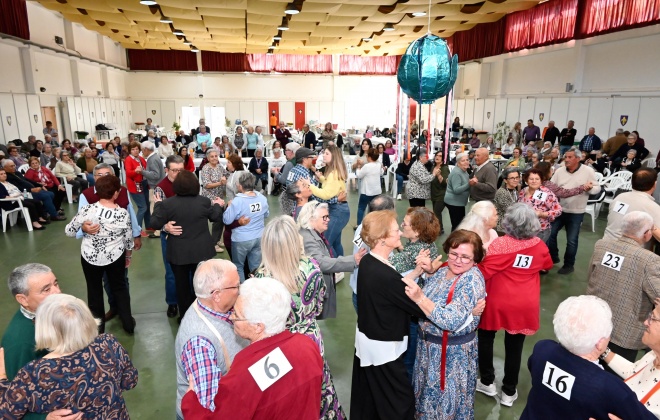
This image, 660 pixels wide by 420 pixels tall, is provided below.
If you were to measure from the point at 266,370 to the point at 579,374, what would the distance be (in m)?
1.09

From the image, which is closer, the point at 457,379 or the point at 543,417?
the point at 543,417

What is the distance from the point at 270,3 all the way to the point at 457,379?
10141mm

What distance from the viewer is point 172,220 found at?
3.42m

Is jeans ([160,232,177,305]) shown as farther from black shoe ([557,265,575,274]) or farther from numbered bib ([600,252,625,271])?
black shoe ([557,265,575,274])

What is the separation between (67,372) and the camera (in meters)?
1.58

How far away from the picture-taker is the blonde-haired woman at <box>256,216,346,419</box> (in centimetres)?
211

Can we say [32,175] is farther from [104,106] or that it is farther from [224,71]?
[224,71]

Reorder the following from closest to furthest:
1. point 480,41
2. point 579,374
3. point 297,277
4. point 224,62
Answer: point 579,374 < point 297,277 < point 480,41 < point 224,62

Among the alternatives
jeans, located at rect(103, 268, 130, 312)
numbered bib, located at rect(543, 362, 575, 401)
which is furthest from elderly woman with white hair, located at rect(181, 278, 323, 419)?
jeans, located at rect(103, 268, 130, 312)

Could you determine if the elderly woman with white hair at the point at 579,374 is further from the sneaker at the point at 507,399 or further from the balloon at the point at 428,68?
the balloon at the point at 428,68

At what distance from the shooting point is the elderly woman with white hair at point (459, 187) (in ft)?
18.1

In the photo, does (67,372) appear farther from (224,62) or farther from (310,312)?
(224,62)

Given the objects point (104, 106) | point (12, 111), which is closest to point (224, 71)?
point (104, 106)

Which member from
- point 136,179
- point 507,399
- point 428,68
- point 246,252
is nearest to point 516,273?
point 507,399
